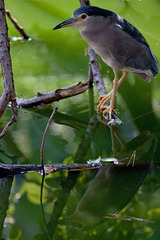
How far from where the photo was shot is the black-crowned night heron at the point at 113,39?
7.70 feet

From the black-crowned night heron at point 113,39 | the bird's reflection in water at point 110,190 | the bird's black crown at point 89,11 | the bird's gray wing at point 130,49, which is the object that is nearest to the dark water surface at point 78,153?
the bird's reflection in water at point 110,190

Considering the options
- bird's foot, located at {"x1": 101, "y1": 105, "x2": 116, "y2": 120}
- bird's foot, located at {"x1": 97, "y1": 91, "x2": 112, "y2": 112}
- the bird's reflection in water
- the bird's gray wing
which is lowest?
the bird's reflection in water

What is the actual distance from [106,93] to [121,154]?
625mm

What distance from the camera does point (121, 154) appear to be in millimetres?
2504

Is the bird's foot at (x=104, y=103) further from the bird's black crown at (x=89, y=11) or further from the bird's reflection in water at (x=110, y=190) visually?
the bird's black crown at (x=89, y=11)

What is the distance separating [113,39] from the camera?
247 centimetres

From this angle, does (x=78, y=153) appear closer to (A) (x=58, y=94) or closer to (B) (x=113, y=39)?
(A) (x=58, y=94)

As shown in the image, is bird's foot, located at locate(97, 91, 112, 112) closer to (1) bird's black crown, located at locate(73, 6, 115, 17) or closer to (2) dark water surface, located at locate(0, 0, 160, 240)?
(2) dark water surface, located at locate(0, 0, 160, 240)

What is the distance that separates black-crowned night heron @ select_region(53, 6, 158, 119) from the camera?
2.35 metres

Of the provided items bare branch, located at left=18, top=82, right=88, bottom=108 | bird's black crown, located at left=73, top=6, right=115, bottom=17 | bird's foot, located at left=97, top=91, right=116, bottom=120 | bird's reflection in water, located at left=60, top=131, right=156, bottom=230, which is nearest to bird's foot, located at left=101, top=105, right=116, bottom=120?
bird's foot, located at left=97, top=91, right=116, bottom=120

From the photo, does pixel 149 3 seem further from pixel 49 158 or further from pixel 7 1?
pixel 49 158

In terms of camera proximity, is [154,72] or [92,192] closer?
[92,192]

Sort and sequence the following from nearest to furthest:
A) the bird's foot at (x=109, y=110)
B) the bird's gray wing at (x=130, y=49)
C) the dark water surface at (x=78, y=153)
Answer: the dark water surface at (x=78, y=153)
the bird's gray wing at (x=130, y=49)
the bird's foot at (x=109, y=110)

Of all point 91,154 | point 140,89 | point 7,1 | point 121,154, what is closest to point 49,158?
point 91,154
